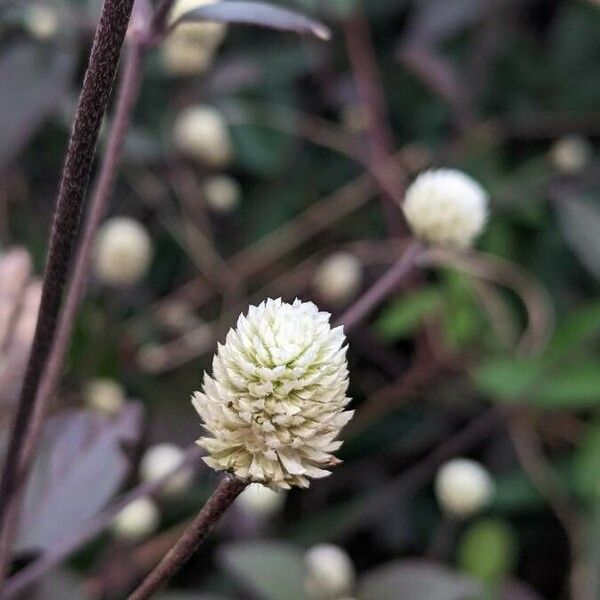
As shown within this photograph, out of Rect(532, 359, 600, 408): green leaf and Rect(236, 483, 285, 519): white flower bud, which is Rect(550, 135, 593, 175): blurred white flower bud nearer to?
Rect(532, 359, 600, 408): green leaf

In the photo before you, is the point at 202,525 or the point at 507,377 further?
the point at 507,377

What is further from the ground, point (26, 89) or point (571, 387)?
point (26, 89)

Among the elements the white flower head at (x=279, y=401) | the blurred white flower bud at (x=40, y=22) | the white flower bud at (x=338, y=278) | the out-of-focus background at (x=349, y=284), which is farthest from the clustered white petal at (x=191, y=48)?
the white flower head at (x=279, y=401)

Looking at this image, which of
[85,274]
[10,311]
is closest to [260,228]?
[10,311]

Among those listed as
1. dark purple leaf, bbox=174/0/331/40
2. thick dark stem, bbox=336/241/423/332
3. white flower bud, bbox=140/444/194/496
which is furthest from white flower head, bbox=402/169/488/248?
white flower bud, bbox=140/444/194/496

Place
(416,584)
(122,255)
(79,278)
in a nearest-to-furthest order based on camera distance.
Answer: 1. (79,278)
2. (416,584)
3. (122,255)

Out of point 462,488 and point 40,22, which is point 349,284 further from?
point 40,22

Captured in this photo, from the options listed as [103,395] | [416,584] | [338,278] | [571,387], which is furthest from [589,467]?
[103,395]

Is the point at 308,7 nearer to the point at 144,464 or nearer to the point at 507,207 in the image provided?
the point at 507,207
